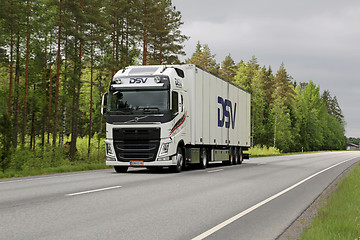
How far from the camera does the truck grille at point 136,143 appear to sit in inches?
659

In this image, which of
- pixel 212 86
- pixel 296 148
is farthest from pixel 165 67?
pixel 296 148

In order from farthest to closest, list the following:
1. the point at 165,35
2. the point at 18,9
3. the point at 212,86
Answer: the point at 165,35 < the point at 18,9 < the point at 212,86

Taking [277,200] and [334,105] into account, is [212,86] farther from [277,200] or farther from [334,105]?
[334,105]

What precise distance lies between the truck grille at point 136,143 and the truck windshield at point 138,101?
0.85m

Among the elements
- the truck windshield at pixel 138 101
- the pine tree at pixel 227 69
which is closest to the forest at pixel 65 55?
the truck windshield at pixel 138 101

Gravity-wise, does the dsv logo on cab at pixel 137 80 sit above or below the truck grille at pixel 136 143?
above

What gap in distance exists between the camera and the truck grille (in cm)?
1675

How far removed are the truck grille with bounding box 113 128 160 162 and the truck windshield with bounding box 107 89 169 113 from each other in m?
0.85

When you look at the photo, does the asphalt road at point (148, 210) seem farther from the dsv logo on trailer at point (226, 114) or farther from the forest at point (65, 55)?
the dsv logo on trailer at point (226, 114)

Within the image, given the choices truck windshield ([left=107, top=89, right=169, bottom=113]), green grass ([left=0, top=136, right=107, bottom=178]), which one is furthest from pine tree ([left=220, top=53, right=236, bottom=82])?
truck windshield ([left=107, top=89, right=169, bottom=113])

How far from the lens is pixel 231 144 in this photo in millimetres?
25141

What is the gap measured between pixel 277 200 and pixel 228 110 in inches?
567

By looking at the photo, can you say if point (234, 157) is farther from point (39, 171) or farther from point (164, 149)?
point (39, 171)

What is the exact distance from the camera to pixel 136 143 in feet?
55.4
